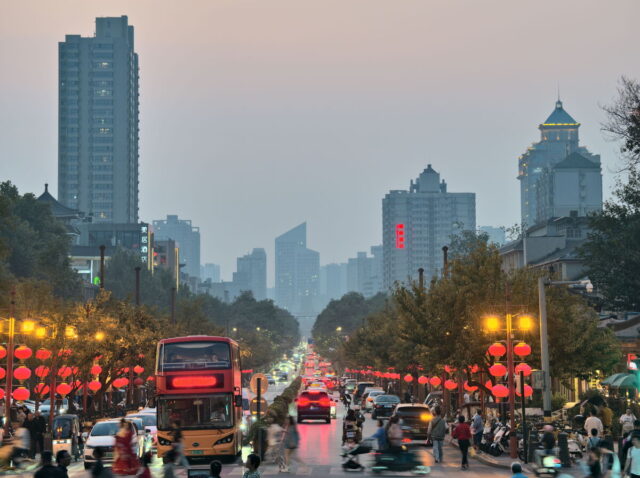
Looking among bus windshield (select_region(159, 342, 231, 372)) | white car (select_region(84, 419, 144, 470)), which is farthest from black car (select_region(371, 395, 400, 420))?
bus windshield (select_region(159, 342, 231, 372))

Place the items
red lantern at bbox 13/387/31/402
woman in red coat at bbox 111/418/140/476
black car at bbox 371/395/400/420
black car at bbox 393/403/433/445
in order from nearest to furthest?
woman in red coat at bbox 111/418/140/476
red lantern at bbox 13/387/31/402
black car at bbox 393/403/433/445
black car at bbox 371/395/400/420

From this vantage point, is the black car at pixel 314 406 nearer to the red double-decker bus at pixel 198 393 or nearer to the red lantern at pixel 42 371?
the red lantern at pixel 42 371

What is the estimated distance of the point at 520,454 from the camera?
3931cm

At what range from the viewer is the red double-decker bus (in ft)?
121

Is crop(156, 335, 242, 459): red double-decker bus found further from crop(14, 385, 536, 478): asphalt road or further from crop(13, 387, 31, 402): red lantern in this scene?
crop(13, 387, 31, 402): red lantern

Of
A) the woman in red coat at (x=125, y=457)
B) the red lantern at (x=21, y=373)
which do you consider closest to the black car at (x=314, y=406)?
the red lantern at (x=21, y=373)

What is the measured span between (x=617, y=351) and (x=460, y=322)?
14.0 m

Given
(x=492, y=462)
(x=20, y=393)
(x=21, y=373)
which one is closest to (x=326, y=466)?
(x=492, y=462)

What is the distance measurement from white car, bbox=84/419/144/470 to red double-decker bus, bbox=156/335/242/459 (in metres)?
1.91

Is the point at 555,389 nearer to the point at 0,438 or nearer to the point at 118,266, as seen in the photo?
the point at 0,438

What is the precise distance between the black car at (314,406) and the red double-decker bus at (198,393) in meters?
28.6

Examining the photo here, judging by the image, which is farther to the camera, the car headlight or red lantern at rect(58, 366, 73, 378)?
red lantern at rect(58, 366, 73, 378)

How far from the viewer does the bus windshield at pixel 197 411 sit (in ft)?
121

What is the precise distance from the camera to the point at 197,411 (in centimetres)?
3722
